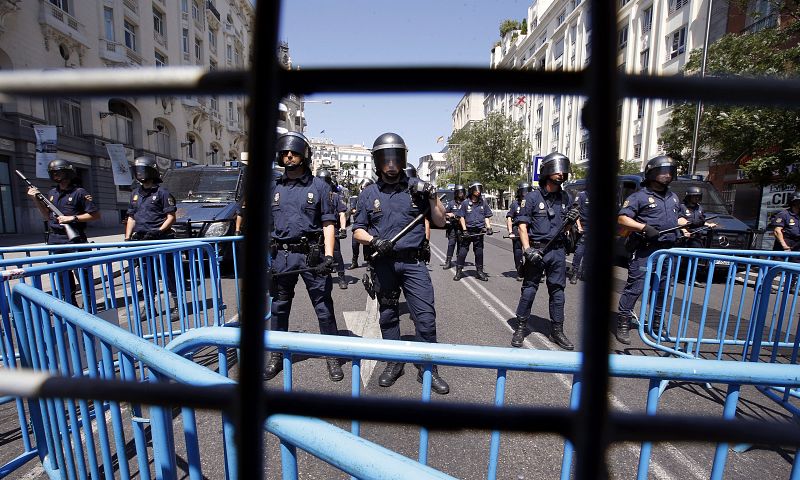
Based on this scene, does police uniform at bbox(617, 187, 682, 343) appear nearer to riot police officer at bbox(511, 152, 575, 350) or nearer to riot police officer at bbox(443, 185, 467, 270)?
riot police officer at bbox(511, 152, 575, 350)

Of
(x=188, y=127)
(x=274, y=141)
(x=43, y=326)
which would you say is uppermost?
(x=188, y=127)

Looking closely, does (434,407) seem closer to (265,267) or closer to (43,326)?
(265,267)

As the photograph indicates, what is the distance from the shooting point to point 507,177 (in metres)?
29.0

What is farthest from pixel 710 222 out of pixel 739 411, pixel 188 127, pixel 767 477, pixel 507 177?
pixel 507 177

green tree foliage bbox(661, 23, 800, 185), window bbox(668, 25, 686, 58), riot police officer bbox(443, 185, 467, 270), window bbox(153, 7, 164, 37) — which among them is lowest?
riot police officer bbox(443, 185, 467, 270)

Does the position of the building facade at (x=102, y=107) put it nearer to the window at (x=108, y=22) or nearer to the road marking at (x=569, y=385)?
the window at (x=108, y=22)

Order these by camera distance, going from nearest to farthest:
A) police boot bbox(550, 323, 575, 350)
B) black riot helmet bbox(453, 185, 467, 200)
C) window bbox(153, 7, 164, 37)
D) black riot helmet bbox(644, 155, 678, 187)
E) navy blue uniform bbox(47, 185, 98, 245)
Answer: police boot bbox(550, 323, 575, 350)
black riot helmet bbox(644, 155, 678, 187)
navy blue uniform bbox(47, 185, 98, 245)
black riot helmet bbox(453, 185, 467, 200)
window bbox(153, 7, 164, 37)

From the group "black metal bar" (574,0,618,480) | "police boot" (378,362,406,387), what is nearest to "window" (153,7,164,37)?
"police boot" (378,362,406,387)

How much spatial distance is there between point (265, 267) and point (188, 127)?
60.5 feet

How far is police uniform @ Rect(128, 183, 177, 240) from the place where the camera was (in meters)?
5.12

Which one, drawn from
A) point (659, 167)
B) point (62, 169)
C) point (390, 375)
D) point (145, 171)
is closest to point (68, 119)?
point (62, 169)

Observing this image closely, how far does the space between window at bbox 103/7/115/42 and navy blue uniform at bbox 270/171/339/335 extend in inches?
791

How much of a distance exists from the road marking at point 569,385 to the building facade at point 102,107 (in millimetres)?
8070

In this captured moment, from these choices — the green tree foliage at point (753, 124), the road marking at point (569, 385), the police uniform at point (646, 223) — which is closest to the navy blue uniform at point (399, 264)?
the road marking at point (569, 385)
